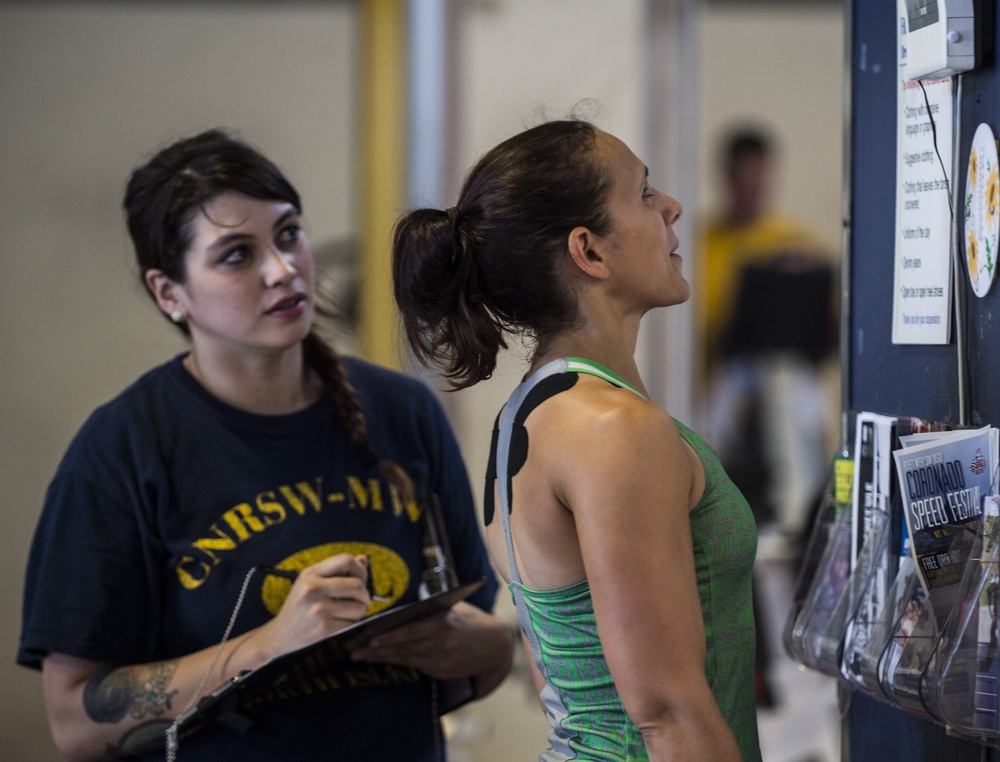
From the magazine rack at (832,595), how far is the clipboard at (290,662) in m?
0.42

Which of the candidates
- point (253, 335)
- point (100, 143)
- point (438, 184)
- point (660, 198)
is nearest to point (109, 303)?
point (100, 143)

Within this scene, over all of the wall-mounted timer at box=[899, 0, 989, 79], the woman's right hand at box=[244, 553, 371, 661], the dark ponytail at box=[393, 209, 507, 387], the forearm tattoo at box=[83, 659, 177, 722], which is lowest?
the forearm tattoo at box=[83, 659, 177, 722]

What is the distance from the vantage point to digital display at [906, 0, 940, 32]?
3.90ft

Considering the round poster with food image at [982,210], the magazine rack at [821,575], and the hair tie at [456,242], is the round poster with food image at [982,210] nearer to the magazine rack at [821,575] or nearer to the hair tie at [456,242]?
the magazine rack at [821,575]

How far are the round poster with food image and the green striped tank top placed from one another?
335 millimetres

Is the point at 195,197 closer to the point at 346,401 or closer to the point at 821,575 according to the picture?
the point at 346,401

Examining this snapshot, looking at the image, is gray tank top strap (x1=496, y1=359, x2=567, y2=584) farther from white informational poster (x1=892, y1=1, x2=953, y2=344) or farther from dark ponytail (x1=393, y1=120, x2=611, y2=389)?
white informational poster (x1=892, y1=1, x2=953, y2=344)

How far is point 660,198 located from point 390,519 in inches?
26.0

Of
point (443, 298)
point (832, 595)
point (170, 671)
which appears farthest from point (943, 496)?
point (170, 671)

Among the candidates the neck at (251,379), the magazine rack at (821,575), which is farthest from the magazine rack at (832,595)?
the neck at (251,379)

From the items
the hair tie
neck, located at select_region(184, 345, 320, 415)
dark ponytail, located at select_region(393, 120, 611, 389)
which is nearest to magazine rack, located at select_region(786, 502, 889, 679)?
dark ponytail, located at select_region(393, 120, 611, 389)

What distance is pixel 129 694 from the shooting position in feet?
4.95

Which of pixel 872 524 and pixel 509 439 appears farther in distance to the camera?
pixel 872 524

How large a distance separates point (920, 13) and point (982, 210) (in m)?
0.23
